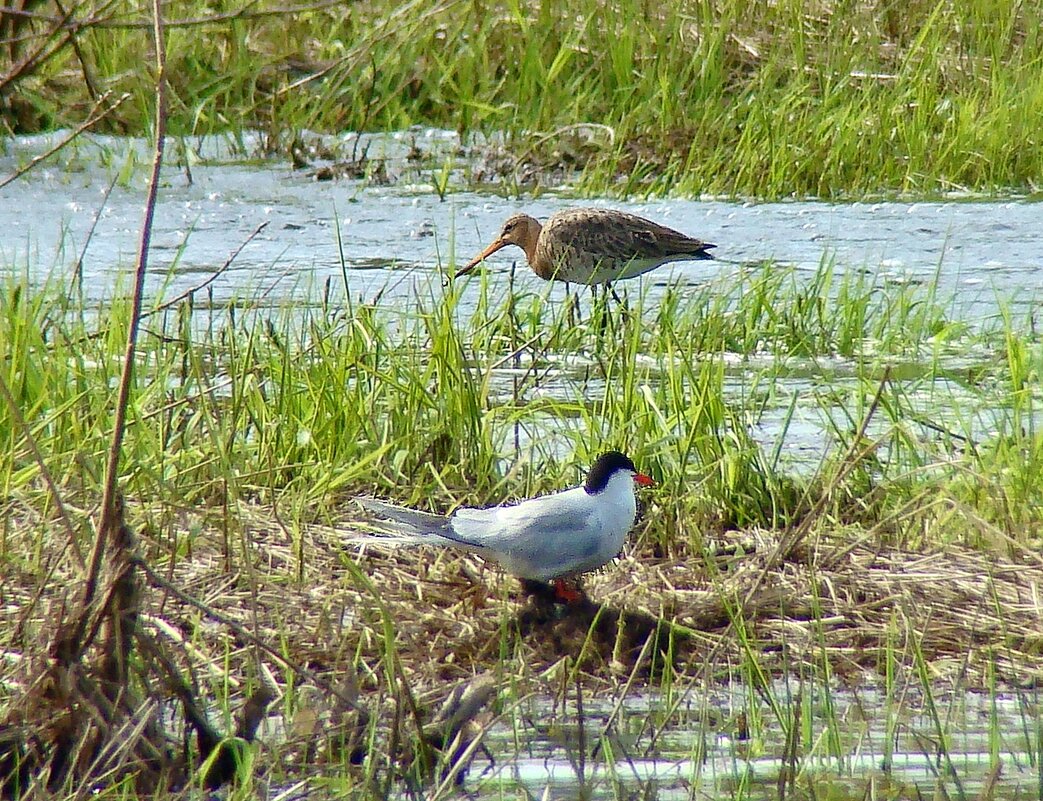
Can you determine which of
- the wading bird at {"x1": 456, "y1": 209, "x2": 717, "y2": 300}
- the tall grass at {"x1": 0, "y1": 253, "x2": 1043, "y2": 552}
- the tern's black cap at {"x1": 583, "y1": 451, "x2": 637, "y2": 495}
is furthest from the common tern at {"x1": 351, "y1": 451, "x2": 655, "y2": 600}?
the wading bird at {"x1": 456, "y1": 209, "x2": 717, "y2": 300}

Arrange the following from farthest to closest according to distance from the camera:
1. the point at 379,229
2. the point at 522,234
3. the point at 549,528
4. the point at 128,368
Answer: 1. the point at 379,229
2. the point at 522,234
3. the point at 549,528
4. the point at 128,368

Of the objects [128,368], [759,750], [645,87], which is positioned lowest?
[759,750]

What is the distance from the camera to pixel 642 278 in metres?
7.03

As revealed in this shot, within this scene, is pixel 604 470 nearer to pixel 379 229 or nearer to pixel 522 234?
pixel 522 234

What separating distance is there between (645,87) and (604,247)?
2949 millimetres

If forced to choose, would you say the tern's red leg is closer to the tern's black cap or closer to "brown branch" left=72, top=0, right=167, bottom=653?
the tern's black cap

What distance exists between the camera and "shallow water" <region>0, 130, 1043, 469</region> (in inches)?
286

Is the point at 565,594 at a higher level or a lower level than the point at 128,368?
lower

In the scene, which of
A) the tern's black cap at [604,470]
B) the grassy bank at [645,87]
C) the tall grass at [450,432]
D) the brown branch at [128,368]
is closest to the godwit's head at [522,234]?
the grassy bank at [645,87]

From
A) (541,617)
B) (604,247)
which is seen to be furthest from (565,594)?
(604,247)

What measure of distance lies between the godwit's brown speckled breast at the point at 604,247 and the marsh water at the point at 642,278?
216mm

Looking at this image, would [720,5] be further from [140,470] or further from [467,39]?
[140,470]

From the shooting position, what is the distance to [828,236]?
812cm

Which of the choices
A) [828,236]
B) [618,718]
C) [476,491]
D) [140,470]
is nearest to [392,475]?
[476,491]
